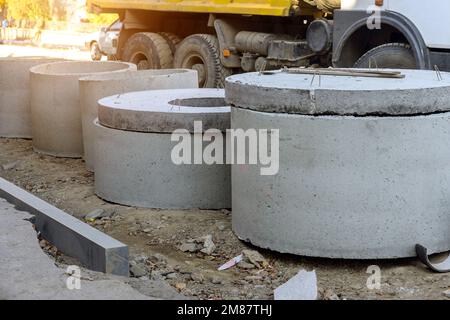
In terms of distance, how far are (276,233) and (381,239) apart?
2.33 ft

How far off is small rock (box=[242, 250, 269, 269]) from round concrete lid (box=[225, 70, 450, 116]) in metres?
1.02

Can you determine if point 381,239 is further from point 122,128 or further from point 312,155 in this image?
point 122,128

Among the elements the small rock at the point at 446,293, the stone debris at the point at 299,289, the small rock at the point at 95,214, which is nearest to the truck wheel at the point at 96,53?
the small rock at the point at 95,214

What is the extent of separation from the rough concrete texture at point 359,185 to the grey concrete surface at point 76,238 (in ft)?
3.69

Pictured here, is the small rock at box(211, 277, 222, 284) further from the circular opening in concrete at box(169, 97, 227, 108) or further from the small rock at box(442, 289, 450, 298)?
the circular opening in concrete at box(169, 97, 227, 108)

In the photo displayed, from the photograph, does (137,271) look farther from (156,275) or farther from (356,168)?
(356,168)

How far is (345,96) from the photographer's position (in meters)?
5.23

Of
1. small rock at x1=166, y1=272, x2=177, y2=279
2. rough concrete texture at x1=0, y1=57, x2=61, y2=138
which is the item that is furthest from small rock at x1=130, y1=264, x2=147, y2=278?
rough concrete texture at x1=0, y1=57, x2=61, y2=138

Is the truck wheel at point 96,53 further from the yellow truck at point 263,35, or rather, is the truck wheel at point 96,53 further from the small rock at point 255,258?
the small rock at point 255,258

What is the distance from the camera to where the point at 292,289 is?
16.3ft

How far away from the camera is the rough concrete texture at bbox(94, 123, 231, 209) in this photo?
6930 mm

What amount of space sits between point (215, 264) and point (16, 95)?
6024 mm
